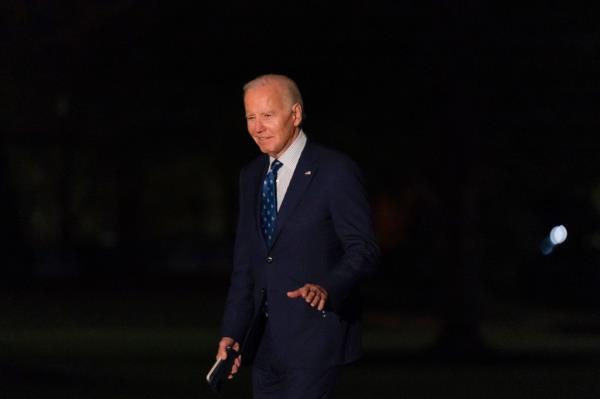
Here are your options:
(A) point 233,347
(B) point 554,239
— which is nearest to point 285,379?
(A) point 233,347

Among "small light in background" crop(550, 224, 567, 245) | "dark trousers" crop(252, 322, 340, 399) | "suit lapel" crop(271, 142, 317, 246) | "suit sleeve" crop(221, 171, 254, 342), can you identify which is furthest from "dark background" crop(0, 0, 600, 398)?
"suit lapel" crop(271, 142, 317, 246)

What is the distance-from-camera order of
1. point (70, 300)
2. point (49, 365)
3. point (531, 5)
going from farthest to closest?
point (70, 300)
point (531, 5)
point (49, 365)

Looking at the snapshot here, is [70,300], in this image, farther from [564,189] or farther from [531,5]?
[531,5]

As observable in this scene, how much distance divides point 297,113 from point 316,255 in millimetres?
539

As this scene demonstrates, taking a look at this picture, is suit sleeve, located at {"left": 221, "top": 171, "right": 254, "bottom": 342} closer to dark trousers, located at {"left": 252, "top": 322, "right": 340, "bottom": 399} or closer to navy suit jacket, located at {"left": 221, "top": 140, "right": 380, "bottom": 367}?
navy suit jacket, located at {"left": 221, "top": 140, "right": 380, "bottom": 367}

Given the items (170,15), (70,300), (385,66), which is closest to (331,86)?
(385,66)

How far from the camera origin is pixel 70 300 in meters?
42.4

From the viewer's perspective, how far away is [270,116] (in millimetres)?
6996

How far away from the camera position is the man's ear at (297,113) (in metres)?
7.06

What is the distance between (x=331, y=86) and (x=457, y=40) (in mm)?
1622

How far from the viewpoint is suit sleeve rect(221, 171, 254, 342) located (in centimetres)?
732

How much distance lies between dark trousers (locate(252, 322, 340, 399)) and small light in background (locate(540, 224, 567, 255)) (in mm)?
30063

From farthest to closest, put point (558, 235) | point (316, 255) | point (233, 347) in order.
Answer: point (558, 235) < point (233, 347) < point (316, 255)

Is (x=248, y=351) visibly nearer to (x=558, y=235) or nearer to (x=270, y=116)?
(x=270, y=116)
